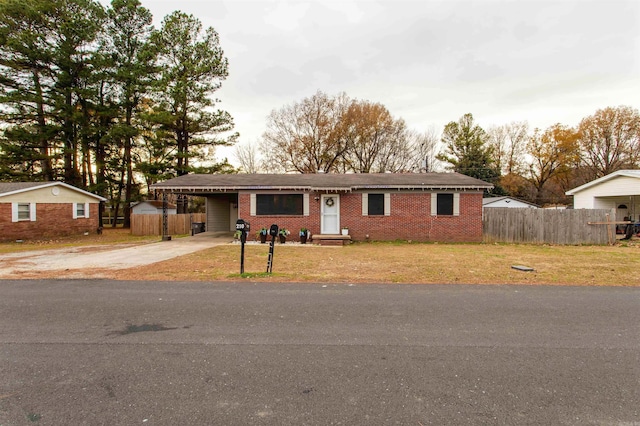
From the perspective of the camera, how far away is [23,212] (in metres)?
17.7

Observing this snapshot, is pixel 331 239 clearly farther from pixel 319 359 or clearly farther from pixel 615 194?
pixel 615 194

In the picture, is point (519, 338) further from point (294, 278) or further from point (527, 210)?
point (527, 210)

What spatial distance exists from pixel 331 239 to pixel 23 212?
1762 centimetres

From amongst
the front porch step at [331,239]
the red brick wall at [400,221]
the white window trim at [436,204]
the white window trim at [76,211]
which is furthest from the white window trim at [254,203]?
the white window trim at [76,211]

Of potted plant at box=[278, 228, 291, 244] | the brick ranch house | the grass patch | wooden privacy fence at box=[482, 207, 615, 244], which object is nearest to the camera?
the grass patch

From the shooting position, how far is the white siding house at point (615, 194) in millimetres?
18047

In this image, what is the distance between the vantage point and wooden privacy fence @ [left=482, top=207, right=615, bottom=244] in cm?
1512

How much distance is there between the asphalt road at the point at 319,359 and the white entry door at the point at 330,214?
33.3 ft

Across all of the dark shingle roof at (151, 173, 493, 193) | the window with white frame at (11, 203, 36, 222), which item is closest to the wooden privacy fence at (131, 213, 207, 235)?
the window with white frame at (11, 203, 36, 222)

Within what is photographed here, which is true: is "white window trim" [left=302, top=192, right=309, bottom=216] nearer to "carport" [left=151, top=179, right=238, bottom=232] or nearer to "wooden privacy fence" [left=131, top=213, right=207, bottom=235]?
"carport" [left=151, top=179, right=238, bottom=232]

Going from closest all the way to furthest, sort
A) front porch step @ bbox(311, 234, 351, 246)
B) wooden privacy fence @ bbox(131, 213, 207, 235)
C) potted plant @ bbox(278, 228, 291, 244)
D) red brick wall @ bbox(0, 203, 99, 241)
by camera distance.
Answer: front porch step @ bbox(311, 234, 351, 246)
potted plant @ bbox(278, 228, 291, 244)
red brick wall @ bbox(0, 203, 99, 241)
wooden privacy fence @ bbox(131, 213, 207, 235)

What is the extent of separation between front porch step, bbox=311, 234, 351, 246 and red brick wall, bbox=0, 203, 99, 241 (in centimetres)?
1613

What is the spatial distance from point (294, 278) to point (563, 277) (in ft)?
20.2

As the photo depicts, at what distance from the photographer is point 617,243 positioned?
1516 cm
